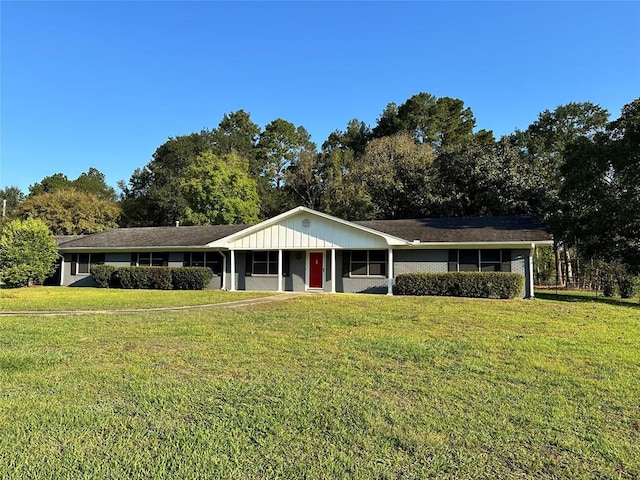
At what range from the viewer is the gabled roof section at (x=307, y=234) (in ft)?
62.5

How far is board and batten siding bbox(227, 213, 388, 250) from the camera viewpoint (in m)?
19.2

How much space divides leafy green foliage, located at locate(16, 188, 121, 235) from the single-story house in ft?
61.0

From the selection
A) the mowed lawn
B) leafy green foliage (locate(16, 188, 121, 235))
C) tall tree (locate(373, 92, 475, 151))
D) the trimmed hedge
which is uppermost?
tall tree (locate(373, 92, 475, 151))

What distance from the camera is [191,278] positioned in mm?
20625

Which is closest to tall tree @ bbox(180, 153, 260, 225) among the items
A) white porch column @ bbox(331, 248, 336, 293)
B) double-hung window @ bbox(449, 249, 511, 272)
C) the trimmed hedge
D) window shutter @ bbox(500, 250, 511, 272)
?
white porch column @ bbox(331, 248, 336, 293)

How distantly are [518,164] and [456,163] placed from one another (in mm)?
3699

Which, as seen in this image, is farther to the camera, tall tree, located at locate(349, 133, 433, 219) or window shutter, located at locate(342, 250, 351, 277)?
tall tree, located at locate(349, 133, 433, 219)

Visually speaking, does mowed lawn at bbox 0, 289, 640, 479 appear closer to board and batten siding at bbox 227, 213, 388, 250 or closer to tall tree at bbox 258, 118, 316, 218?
board and batten siding at bbox 227, 213, 388, 250

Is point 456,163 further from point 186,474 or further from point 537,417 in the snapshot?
point 186,474

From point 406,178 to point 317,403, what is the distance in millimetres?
27384

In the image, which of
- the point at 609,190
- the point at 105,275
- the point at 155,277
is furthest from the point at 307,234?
the point at 609,190

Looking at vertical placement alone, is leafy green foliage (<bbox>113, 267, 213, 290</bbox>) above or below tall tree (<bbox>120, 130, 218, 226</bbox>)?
below

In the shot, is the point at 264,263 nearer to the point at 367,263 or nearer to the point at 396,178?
the point at 367,263

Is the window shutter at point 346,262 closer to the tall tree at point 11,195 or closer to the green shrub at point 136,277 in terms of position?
the green shrub at point 136,277
